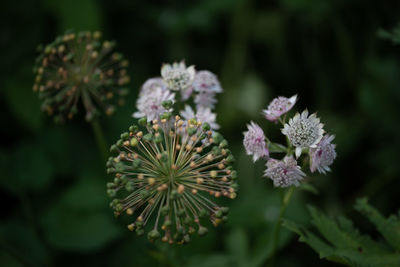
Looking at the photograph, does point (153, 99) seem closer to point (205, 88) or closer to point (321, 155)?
point (205, 88)

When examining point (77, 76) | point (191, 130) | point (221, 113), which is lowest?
point (191, 130)

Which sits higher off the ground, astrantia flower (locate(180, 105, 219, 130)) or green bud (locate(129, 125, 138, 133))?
astrantia flower (locate(180, 105, 219, 130))

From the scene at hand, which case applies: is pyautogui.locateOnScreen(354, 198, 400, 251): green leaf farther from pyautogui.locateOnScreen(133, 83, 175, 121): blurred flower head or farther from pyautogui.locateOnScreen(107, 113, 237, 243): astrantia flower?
pyautogui.locateOnScreen(133, 83, 175, 121): blurred flower head

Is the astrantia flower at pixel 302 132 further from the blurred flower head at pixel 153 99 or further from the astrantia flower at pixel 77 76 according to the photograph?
the astrantia flower at pixel 77 76

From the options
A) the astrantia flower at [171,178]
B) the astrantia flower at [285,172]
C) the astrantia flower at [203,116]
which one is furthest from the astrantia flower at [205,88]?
the astrantia flower at [285,172]

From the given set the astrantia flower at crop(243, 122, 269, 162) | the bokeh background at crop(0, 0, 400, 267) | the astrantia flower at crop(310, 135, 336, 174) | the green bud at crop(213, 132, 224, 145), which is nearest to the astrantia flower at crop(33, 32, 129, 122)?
the bokeh background at crop(0, 0, 400, 267)

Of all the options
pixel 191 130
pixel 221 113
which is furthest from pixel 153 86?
pixel 221 113
